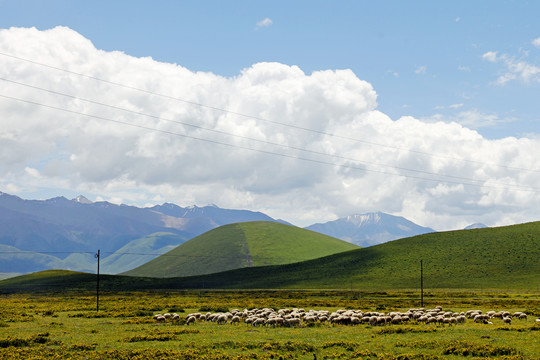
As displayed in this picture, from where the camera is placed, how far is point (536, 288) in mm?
134250


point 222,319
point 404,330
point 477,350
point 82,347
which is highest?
point 477,350

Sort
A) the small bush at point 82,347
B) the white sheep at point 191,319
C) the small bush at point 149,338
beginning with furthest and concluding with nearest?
A: the white sheep at point 191,319 → the small bush at point 149,338 → the small bush at point 82,347

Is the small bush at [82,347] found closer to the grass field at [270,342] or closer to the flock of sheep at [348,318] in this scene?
the grass field at [270,342]

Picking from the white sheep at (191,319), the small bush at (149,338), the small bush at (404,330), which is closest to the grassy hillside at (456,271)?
the small bush at (404,330)

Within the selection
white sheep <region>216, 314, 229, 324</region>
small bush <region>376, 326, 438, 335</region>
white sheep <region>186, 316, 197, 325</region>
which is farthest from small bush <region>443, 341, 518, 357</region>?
white sheep <region>186, 316, 197, 325</region>

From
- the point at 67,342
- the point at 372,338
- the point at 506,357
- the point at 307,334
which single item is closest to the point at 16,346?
the point at 67,342

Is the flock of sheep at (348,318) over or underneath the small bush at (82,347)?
underneath

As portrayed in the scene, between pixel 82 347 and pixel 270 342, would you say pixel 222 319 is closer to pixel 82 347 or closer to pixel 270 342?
pixel 270 342

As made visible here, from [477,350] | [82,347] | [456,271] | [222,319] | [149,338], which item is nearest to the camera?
[477,350]

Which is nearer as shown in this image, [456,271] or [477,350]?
[477,350]

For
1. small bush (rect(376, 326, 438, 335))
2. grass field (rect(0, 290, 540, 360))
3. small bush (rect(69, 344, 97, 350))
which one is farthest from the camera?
small bush (rect(376, 326, 438, 335))

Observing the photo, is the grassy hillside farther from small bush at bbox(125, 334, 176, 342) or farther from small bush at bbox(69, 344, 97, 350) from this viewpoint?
small bush at bbox(69, 344, 97, 350)

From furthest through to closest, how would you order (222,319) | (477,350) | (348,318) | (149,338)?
(222,319) < (348,318) < (149,338) < (477,350)

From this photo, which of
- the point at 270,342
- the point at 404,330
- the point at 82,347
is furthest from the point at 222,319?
the point at 404,330
